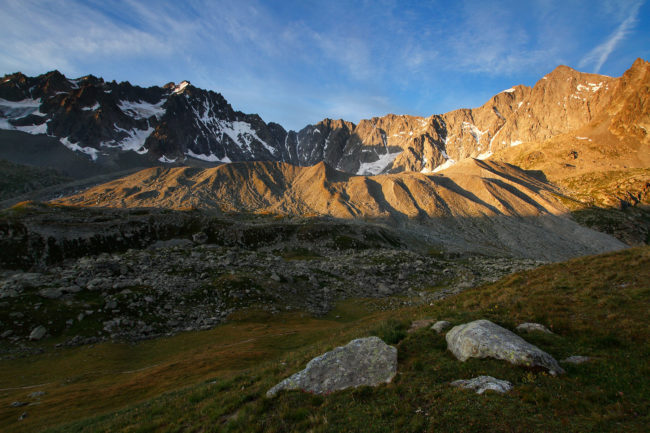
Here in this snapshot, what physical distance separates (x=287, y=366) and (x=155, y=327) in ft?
80.2

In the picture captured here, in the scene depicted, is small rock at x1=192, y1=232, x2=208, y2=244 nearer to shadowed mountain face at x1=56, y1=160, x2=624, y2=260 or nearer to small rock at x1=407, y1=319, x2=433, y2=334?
small rock at x1=407, y1=319, x2=433, y2=334

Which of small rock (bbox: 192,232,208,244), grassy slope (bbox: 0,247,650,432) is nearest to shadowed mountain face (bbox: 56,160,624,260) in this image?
small rock (bbox: 192,232,208,244)

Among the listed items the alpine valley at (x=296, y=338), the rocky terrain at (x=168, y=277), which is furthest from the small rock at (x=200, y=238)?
the alpine valley at (x=296, y=338)

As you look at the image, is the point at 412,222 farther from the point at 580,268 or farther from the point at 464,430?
the point at 464,430

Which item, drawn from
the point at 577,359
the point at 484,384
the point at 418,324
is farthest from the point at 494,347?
the point at 418,324

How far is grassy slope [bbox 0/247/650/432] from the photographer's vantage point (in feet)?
24.5

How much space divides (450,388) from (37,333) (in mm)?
36053

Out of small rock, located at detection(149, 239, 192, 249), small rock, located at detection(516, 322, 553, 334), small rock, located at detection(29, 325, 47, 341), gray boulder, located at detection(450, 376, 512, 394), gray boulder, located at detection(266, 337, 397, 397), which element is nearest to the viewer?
gray boulder, located at detection(450, 376, 512, 394)

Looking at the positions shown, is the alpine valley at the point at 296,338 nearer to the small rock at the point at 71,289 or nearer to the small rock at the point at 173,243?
the small rock at the point at 71,289

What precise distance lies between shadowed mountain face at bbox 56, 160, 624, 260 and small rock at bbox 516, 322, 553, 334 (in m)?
111

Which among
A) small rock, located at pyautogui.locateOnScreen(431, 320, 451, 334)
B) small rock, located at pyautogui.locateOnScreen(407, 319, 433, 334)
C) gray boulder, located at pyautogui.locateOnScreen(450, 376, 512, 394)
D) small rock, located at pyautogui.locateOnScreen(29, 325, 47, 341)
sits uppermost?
gray boulder, located at pyautogui.locateOnScreen(450, 376, 512, 394)

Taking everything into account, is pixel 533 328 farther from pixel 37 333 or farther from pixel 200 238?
pixel 200 238

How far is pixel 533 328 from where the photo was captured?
1271 cm

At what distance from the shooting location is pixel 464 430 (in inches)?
273
